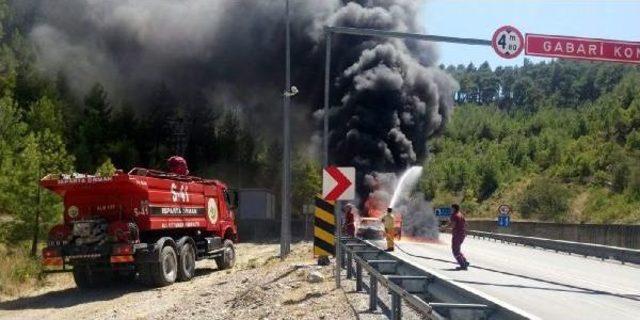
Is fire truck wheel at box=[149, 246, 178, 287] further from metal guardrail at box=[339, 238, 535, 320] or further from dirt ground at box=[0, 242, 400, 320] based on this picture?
metal guardrail at box=[339, 238, 535, 320]

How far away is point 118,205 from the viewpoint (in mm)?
16875

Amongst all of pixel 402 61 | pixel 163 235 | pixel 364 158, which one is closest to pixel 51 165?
pixel 163 235

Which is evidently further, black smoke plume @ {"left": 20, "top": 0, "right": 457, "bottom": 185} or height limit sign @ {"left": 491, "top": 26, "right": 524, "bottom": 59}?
black smoke plume @ {"left": 20, "top": 0, "right": 457, "bottom": 185}

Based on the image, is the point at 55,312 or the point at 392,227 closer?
the point at 55,312

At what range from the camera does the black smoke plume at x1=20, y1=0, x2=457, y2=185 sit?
36.3 m

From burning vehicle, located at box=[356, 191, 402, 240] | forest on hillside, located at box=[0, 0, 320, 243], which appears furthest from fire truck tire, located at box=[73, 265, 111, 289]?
forest on hillside, located at box=[0, 0, 320, 243]

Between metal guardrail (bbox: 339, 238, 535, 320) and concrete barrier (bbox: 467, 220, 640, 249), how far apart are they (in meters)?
17.1

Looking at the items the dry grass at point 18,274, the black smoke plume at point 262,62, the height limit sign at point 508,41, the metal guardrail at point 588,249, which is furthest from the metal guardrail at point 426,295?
the black smoke plume at point 262,62

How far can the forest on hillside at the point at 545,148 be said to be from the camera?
61459 mm

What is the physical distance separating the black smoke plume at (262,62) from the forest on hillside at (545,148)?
6573 millimetres

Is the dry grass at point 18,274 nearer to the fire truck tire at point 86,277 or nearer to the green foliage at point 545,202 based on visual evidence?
the fire truck tire at point 86,277

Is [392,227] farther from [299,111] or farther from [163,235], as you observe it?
[299,111]

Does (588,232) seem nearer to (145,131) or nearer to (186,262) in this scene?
(186,262)

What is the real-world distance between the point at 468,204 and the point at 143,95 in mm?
41865
